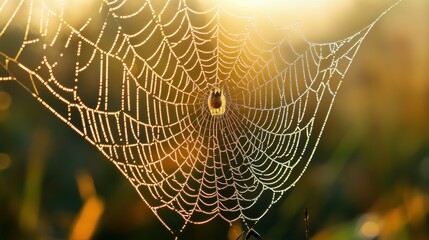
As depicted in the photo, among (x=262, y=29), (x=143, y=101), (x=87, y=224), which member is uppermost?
(x=262, y=29)

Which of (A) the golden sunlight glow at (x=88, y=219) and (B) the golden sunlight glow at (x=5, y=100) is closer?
(A) the golden sunlight glow at (x=88, y=219)

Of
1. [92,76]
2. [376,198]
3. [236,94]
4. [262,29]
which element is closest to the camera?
[236,94]

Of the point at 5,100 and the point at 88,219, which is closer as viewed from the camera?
the point at 88,219

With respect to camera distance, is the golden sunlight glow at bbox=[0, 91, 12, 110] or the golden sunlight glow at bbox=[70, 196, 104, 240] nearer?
the golden sunlight glow at bbox=[70, 196, 104, 240]

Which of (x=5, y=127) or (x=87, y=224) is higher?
(x=5, y=127)

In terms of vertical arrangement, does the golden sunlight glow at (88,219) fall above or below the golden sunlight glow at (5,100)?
below

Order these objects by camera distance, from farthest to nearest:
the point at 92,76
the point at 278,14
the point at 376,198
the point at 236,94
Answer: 1. the point at 376,198
2. the point at 92,76
3. the point at 278,14
4. the point at 236,94

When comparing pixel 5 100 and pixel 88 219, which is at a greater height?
pixel 5 100

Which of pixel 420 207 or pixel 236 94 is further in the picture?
pixel 420 207

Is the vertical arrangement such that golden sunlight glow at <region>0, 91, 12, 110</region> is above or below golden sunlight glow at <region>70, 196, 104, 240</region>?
above

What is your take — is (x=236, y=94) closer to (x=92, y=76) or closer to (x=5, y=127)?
(x=92, y=76)

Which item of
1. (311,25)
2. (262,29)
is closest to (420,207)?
(311,25)
